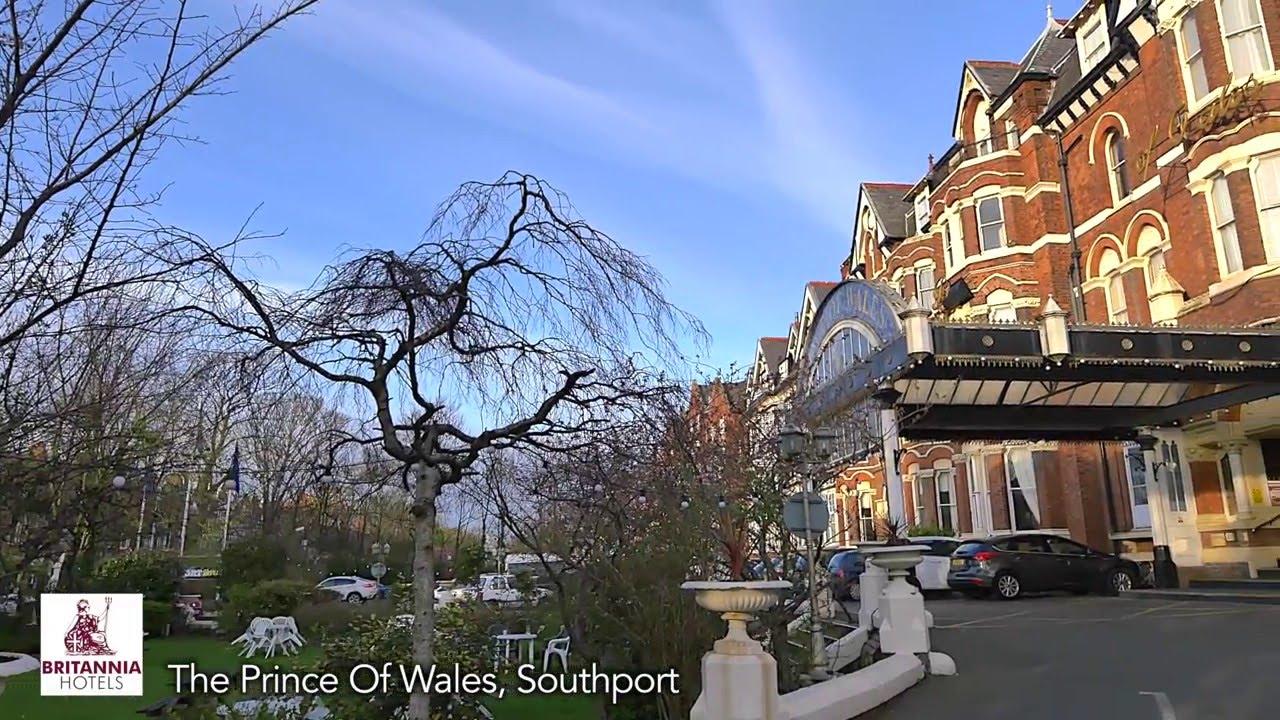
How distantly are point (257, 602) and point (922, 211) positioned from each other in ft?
85.7

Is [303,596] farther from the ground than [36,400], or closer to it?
closer to it

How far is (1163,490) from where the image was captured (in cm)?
1988

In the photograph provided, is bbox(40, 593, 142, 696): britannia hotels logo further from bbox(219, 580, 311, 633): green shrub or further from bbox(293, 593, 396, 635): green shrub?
bbox(219, 580, 311, 633): green shrub

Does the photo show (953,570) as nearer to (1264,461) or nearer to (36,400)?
(1264,461)

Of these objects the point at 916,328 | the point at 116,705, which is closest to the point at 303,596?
the point at 116,705

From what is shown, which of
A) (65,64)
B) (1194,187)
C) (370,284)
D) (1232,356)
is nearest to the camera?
(65,64)

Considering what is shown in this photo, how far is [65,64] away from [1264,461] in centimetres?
2202

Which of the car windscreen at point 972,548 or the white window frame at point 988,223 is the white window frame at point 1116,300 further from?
the car windscreen at point 972,548

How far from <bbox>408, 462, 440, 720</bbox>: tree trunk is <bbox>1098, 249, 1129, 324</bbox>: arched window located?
21.0m

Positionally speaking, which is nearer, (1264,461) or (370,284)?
(370,284)

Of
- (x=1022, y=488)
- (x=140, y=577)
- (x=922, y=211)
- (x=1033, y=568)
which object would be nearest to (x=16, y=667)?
(x=1033, y=568)

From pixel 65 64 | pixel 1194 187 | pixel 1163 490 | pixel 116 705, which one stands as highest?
pixel 1194 187

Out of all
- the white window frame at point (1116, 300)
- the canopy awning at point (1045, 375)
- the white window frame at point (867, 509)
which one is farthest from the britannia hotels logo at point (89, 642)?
the white window frame at point (867, 509)

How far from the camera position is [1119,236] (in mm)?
22078
